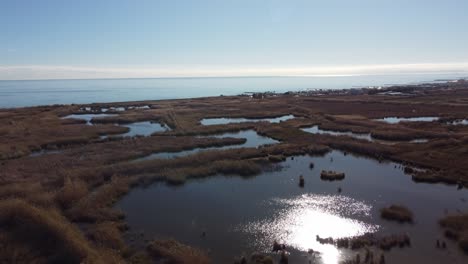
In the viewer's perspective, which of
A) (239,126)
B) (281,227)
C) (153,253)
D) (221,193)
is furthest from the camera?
(239,126)

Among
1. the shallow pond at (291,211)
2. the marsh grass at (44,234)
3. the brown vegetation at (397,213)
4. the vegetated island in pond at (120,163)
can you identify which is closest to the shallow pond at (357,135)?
the vegetated island in pond at (120,163)

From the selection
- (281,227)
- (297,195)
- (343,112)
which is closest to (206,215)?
(281,227)

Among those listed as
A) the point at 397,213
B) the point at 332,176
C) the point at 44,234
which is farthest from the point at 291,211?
the point at 44,234

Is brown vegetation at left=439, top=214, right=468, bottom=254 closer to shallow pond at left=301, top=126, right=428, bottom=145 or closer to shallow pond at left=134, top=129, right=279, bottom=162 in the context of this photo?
shallow pond at left=301, top=126, right=428, bottom=145

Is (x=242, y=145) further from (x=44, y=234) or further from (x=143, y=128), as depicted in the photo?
(x=44, y=234)

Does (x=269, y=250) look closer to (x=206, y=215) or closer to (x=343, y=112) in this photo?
(x=206, y=215)

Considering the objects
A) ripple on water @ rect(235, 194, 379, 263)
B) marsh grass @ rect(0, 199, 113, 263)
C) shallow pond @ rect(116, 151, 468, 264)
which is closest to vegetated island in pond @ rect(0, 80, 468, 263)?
marsh grass @ rect(0, 199, 113, 263)

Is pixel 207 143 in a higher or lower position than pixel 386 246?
higher
